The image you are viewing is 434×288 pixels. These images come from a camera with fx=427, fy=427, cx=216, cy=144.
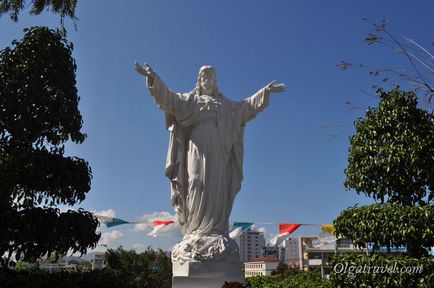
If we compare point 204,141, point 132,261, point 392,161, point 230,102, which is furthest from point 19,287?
point 132,261

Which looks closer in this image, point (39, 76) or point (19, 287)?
point (19, 287)

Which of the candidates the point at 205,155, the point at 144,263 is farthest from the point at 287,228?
the point at 205,155

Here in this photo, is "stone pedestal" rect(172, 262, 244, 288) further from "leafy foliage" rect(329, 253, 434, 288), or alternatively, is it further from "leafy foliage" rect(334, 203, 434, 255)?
"leafy foliage" rect(334, 203, 434, 255)

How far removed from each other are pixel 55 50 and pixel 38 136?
188 centimetres

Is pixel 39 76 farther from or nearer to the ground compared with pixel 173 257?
farther from the ground

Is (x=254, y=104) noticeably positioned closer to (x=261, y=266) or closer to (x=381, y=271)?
(x=381, y=271)

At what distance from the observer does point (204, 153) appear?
22.1 ft

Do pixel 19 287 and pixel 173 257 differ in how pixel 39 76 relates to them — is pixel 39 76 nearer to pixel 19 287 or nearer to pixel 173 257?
pixel 19 287

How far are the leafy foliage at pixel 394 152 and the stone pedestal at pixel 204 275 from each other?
2.79 meters

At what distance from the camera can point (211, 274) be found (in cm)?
602

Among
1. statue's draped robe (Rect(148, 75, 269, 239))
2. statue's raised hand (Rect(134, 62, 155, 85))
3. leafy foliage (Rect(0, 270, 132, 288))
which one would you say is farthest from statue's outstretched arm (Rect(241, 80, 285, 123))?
leafy foliage (Rect(0, 270, 132, 288))

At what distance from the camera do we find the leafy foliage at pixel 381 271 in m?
6.05

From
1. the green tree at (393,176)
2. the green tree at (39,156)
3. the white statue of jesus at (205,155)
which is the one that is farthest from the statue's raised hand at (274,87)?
the green tree at (39,156)

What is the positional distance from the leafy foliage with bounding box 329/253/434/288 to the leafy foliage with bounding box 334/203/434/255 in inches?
10.0
